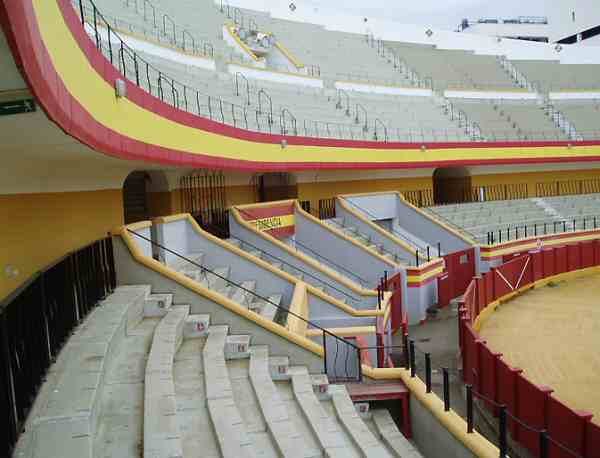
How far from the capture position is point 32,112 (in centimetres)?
470

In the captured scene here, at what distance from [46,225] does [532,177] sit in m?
31.6

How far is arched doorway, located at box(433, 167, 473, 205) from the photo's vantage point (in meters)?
33.9

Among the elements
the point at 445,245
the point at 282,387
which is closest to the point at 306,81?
the point at 445,245

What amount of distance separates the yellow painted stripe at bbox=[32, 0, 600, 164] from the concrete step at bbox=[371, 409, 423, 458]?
591cm

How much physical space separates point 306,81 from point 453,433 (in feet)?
87.3

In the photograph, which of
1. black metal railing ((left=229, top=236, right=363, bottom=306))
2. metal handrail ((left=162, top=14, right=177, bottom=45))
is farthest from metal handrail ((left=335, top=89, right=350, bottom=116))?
black metal railing ((left=229, top=236, right=363, bottom=306))

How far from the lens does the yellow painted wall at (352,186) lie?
25031 mm

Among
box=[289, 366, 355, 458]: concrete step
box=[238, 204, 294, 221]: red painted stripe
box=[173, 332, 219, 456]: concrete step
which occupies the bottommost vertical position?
box=[289, 366, 355, 458]: concrete step

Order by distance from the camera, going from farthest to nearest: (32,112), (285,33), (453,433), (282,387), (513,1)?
(513,1) < (285,33) < (282,387) < (453,433) < (32,112)

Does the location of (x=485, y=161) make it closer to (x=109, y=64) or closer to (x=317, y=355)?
(x=317, y=355)

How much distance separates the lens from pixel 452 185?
3522cm

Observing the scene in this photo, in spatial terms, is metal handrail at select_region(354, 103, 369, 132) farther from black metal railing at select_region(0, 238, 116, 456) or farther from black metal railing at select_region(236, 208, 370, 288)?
black metal railing at select_region(0, 238, 116, 456)

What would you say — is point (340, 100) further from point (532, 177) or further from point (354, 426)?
point (354, 426)

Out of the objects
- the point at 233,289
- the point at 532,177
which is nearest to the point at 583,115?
the point at 532,177
